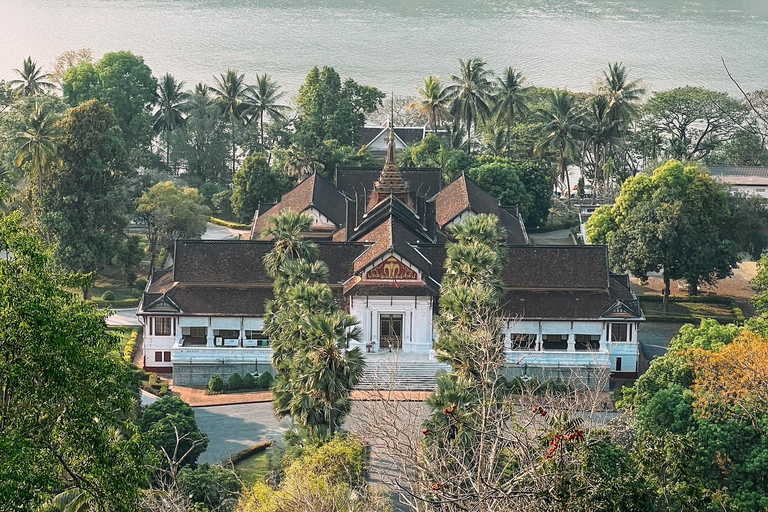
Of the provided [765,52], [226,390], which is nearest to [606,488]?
[226,390]

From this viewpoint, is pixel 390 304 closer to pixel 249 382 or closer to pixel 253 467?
pixel 249 382

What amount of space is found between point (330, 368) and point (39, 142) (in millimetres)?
29893

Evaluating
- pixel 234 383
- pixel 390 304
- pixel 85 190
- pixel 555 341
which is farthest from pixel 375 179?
pixel 234 383

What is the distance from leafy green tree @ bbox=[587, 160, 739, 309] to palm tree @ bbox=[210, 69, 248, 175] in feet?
107

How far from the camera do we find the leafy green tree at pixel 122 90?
9525 cm

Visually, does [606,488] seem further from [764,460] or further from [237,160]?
[237,160]

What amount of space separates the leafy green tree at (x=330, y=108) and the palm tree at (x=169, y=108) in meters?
8.32

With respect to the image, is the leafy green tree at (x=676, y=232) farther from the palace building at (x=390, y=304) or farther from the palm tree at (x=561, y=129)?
the palm tree at (x=561, y=129)

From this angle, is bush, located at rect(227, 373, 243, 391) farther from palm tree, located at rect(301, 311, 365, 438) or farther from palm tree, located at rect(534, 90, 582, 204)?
palm tree, located at rect(534, 90, 582, 204)

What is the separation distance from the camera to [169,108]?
98.8 metres

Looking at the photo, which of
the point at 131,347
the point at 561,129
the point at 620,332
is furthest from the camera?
the point at 561,129

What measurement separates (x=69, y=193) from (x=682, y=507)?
150 ft

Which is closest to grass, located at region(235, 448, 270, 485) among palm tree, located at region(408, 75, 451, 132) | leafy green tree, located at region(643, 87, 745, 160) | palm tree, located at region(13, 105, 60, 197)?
palm tree, located at region(13, 105, 60, 197)

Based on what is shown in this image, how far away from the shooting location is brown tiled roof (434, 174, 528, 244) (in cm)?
7725
